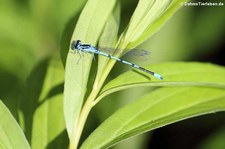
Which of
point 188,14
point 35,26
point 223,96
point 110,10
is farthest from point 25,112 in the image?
point 188,14

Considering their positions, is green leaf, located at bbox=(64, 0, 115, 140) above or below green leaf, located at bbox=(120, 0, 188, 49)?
below

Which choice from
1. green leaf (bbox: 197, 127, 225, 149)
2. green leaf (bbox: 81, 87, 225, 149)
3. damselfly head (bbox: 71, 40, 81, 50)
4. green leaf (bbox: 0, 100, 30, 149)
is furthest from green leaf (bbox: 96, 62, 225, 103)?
green leaf (bbox: 197, 127, 225, 149)

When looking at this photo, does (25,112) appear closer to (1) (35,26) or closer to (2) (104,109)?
(2) (104,109)

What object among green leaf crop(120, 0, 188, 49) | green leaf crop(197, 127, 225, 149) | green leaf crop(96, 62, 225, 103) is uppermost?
green leaf crop(120, 0, 188, 49)

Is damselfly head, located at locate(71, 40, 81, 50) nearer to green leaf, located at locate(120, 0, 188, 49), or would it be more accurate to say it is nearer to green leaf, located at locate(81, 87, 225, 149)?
green leaf, located at locate(120, 0, 188, 49)

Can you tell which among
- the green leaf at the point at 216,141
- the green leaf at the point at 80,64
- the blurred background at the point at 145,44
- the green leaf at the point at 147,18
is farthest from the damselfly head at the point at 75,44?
the green leaf at the point at 216,141

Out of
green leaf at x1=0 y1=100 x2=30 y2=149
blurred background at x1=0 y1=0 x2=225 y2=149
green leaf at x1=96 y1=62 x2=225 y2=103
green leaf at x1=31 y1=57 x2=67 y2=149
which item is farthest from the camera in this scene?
blurred background at x1=0 y1=0 x2=225 y2=149

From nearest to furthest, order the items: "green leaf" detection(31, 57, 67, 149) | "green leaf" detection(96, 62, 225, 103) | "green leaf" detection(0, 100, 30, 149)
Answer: "green leaf" detection(0, 100, 30, 149) < "green leaf" detection(96, 62, 225, 103) < "green leaf" detection(31, 57, 67, 149)
